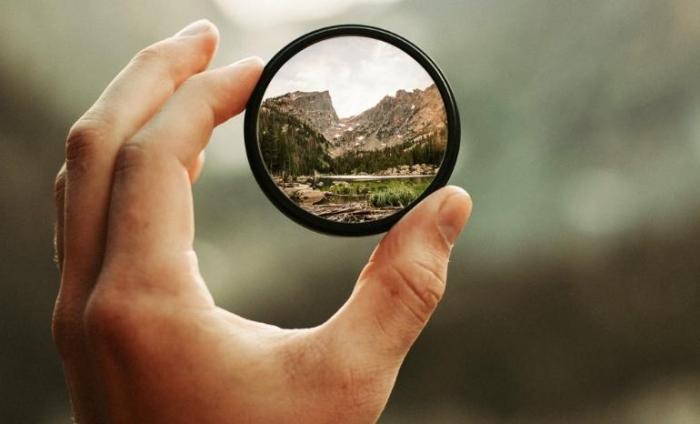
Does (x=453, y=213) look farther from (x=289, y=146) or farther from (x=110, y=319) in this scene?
(x=110, y=319)

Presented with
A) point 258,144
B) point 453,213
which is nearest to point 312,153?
point 258,144

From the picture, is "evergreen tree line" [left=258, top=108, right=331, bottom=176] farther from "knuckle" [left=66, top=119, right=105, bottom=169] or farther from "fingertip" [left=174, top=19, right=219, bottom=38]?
"knuckle" [left=66, top=119, right=105, bottom=169]

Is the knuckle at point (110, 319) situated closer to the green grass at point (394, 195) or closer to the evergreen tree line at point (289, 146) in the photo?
the evergreen tree line at point (289, 146)

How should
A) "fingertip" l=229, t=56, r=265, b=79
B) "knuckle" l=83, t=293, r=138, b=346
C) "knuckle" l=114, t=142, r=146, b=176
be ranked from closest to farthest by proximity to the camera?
"knuckle" l=83, t=293, r=138, b=346 → "knuckle" l=114, t=142, r=146, b=176 → "fingertip" l=229, t=56, r=265, b=79

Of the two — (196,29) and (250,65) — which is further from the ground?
(196,29)

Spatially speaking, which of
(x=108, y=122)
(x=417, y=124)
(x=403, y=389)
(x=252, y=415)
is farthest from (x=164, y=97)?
(x=403, y=389)

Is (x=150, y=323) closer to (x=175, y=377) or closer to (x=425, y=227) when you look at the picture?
(x=175, y=377)

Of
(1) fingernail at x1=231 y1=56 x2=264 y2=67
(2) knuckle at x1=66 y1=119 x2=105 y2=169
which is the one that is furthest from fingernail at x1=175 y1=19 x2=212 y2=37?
(2) knuckle at x1=66 y1=119 x2=105 y2=169
